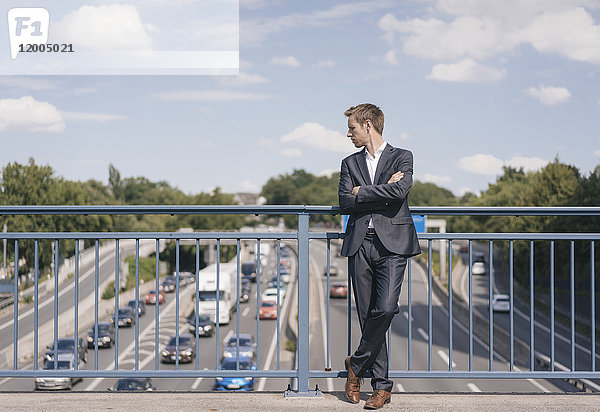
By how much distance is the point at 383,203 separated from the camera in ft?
15.9

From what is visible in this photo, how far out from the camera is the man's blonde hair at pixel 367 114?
4941mm

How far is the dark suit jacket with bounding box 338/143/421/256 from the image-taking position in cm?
479

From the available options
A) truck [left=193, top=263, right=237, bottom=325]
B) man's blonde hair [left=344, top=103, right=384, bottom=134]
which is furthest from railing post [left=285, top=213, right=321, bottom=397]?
truck [left=193, top=263, right=237, bottom=325]

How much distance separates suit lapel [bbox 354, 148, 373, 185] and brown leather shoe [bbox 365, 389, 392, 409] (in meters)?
1.54

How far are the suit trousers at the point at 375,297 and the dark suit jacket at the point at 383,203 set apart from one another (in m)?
0.08

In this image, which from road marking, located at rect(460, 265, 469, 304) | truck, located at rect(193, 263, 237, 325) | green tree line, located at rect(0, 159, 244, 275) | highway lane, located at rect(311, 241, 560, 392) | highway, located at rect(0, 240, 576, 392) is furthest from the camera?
road marking, located at rect(460, 265, 469, 304)

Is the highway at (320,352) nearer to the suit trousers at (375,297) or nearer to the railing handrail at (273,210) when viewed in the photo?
the suit trousers at (375,297)

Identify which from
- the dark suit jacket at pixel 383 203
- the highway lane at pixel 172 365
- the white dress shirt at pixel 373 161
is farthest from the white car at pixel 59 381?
the white dress shirt at pixel 373 161

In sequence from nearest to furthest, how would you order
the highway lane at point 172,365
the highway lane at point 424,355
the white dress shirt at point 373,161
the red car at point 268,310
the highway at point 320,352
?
the white dress shirt at point 373,161 → the highway lane at point 424,355 → the highway at point 320,352 → the highway lane at point 172,365 → the red car at point 268,310

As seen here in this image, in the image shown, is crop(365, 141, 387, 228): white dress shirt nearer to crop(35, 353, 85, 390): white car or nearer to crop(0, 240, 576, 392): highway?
crop(35, 353, 85, 390): white car

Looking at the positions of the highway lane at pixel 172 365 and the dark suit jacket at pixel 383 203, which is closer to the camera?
the dark suit jacket at pixel 383 203

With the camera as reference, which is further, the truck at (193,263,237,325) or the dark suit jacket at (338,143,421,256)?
the truck at (193,263,237,325)

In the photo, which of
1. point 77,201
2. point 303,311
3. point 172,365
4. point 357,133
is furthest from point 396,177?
point 77,201

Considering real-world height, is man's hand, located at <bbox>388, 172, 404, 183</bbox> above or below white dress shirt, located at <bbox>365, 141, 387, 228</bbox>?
below
